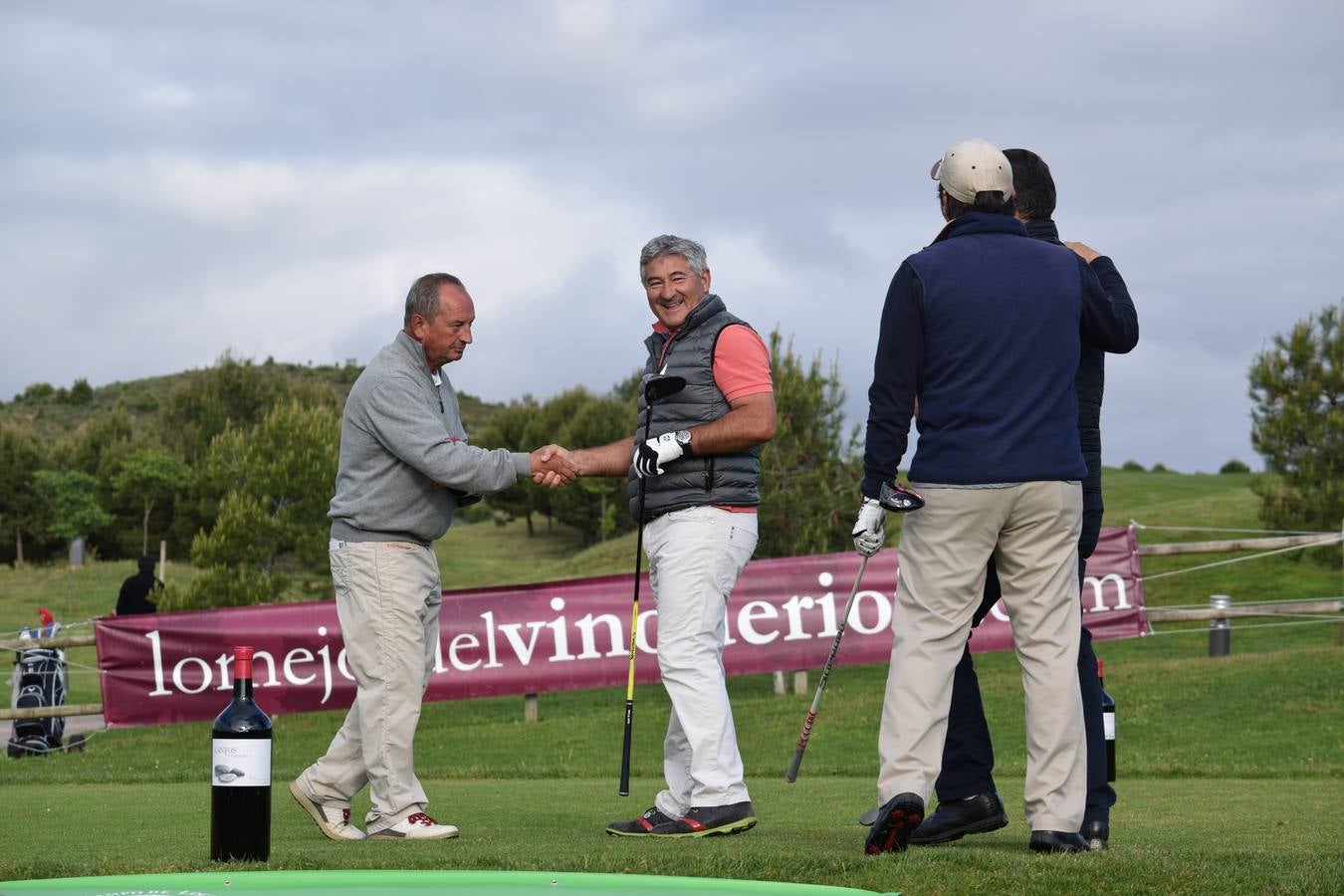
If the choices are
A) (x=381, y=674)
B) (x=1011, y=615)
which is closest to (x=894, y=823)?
(x=1011, y=615)

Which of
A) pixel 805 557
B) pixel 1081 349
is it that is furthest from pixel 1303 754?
pixel 1081 349

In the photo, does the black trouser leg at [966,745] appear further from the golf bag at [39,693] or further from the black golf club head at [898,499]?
the golf bag at [39,693]

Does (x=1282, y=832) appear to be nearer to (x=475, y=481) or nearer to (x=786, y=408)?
(x=475, y=481)

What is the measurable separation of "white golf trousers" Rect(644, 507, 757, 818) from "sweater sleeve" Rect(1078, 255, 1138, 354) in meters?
1.48

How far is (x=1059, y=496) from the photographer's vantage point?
4.69 meters

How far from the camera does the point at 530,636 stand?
14.6m

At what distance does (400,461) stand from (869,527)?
2.01 metres

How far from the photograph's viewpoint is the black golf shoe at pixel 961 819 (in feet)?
16.6

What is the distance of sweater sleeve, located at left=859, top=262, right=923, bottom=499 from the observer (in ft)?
15.3

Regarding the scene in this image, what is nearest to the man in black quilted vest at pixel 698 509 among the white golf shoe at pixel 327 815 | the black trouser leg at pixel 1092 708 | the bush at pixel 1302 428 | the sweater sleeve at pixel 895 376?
the sweater sleeve at pixel 895 376

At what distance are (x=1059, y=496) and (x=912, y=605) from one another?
0.55 metres

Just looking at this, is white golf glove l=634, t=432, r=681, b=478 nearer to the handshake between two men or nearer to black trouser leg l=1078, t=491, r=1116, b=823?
the handshake between two men

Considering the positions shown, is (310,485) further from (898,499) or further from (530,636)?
(898,499)

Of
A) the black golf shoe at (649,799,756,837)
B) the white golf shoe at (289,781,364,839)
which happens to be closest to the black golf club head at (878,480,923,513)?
the black golf shoe at (649,799,756,837)
